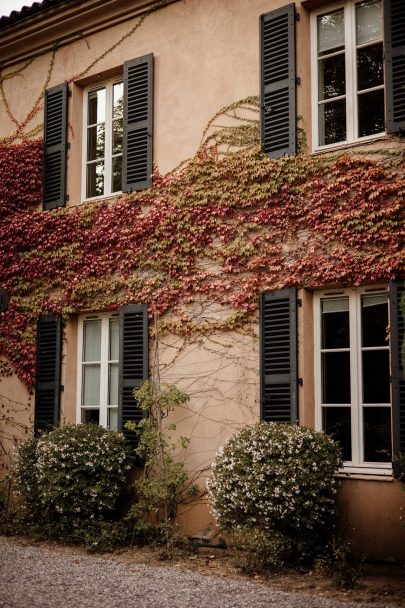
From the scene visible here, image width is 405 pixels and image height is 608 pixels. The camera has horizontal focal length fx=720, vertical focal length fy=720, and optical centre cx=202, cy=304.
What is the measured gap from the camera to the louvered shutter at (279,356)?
7.37 m

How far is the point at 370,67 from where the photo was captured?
298 inches

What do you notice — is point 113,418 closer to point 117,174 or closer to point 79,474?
point 79,474

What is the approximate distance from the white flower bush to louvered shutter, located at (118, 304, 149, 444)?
37 cm

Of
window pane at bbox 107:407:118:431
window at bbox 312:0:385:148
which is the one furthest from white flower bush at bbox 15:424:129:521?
window at bbox 312:0:385:148

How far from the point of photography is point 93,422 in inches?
360

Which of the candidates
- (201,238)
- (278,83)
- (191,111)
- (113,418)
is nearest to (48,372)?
(113,418)

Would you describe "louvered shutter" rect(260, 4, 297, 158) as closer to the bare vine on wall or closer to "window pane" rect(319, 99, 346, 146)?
the bare vine on wall

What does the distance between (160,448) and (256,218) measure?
2.75m

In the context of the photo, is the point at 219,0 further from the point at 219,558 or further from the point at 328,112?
the point at 219,558

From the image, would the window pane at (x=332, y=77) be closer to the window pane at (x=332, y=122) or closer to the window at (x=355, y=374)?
the window pane at (x=332, y=122)

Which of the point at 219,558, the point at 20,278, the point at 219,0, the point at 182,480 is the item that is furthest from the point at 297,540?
the point at 219,0

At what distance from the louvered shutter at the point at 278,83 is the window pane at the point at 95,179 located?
269 cm

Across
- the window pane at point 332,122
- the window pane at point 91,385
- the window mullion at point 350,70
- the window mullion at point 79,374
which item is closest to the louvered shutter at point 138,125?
the window mullion at point 79,374

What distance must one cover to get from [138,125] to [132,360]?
296cm
